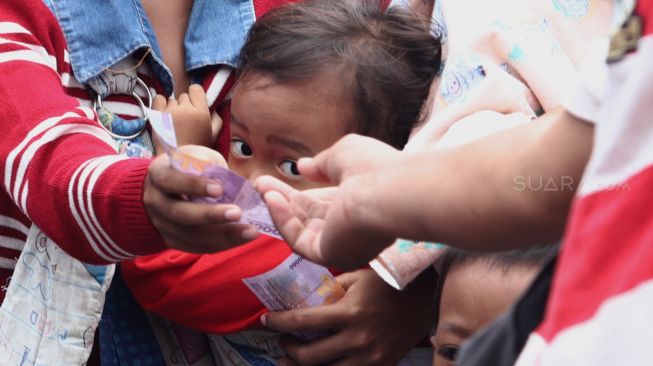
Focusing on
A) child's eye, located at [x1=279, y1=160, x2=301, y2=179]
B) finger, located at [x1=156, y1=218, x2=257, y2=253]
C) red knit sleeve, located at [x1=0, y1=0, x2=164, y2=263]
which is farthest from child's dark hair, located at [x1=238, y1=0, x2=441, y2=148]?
finger, located at [x1=156, y1=218, x2=257, y2=253]

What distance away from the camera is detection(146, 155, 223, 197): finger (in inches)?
44.9

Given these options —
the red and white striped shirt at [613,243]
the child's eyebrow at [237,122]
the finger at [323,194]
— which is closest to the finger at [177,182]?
the finger at [323,194]

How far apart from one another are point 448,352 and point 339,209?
51 cm

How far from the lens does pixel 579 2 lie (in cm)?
149

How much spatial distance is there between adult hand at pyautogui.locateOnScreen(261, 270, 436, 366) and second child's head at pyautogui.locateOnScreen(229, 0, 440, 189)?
212mm

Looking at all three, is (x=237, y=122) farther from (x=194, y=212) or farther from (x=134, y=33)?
(x=194, y=212)

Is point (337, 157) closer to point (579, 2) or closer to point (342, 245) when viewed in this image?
point (342, 245)

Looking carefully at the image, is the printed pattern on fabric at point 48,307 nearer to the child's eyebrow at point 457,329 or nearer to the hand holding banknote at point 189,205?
the hand holding banknote at point 189,205

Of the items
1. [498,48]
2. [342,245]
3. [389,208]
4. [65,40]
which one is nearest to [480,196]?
[389,208]

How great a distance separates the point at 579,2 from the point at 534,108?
0.17 meters

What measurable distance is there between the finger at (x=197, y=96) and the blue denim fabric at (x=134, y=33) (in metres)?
0.04

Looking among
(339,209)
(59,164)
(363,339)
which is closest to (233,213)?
(339,209)

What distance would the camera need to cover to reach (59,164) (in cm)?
138

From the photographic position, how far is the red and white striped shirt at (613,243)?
0.61 metres
